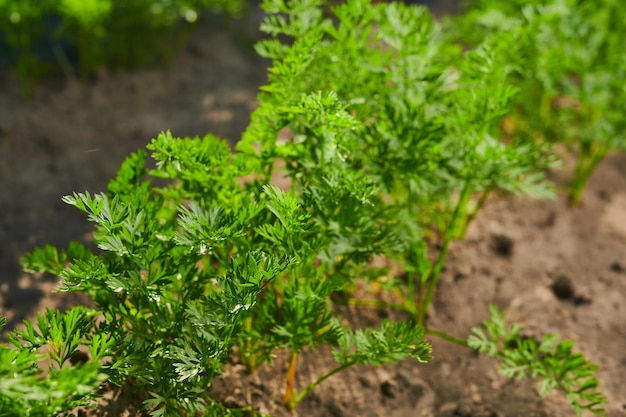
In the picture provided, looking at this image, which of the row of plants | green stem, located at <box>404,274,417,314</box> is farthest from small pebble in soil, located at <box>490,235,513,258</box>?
the row of plants

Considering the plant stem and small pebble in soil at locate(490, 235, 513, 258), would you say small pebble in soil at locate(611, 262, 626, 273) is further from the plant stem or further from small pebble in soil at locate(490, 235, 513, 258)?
the plant stem

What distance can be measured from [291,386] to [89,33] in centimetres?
261

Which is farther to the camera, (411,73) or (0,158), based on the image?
(0,158)

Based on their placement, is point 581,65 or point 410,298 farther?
point 581,65

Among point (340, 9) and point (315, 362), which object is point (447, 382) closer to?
point (315, 362)

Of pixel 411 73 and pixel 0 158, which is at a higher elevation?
pixel 411 73

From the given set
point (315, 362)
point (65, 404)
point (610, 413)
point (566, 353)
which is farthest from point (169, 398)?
point (610, 413)

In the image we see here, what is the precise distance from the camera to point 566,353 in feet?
5.39

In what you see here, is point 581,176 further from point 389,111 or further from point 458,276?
point 389,111

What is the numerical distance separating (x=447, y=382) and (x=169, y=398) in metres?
1.02

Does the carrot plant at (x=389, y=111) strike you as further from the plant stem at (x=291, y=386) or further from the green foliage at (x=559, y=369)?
the green foliage at (x=559, y=369)

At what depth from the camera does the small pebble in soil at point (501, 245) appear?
2.53m

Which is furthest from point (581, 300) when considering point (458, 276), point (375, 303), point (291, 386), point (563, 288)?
point (291, 386)

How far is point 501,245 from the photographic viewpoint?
101 inches
